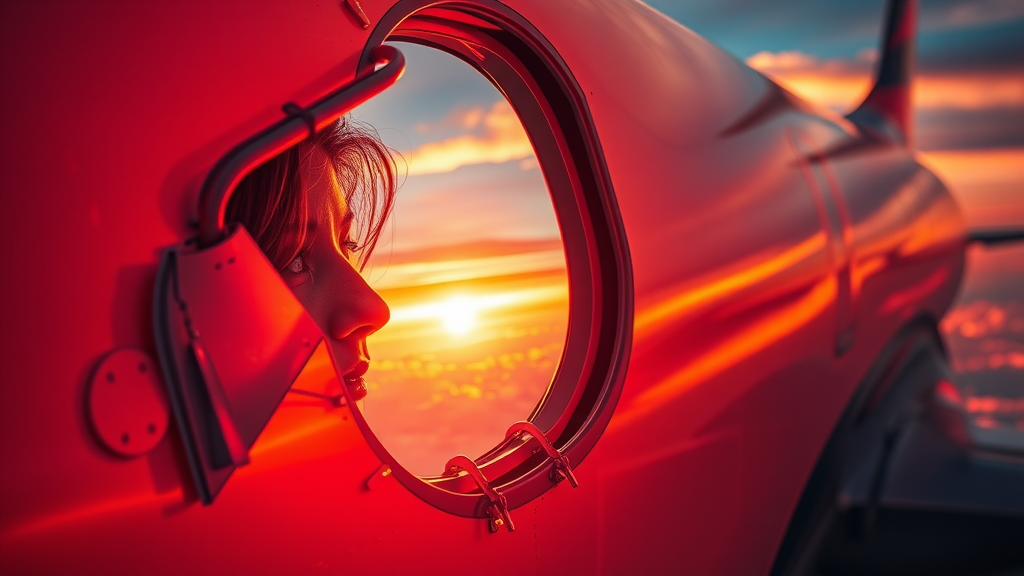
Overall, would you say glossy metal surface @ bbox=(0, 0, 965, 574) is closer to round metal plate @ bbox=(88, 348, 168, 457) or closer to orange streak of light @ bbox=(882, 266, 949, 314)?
round metal plate @ bbox=(88, 348, 168, 457)

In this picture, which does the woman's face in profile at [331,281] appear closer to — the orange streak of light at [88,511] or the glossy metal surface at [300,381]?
the glossy metal surface at [300,381]

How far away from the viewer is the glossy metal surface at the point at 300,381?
0.55 m

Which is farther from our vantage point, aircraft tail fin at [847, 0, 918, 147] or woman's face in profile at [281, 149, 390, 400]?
aircraft tail fin at [847, 0, 918, 147]

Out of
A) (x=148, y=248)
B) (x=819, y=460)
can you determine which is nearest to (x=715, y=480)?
(x=819, y=460)

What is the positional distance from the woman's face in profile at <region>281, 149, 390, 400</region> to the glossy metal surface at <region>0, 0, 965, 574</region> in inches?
6.6

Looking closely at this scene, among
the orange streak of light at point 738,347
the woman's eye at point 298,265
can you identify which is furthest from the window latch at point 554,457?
the woman's eye at point 298,265

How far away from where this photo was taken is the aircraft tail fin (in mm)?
4449

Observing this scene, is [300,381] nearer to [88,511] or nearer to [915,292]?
[88,511]

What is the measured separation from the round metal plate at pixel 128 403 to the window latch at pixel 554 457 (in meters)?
0.49

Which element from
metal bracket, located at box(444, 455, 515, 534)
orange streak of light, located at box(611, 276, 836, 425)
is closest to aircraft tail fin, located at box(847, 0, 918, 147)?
orange streak of light, located at box(611, 276, 836, 425)

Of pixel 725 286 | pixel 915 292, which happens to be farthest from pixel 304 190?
pixel 915 292

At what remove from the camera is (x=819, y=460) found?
6.22 feet

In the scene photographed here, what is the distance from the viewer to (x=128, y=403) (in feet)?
1.91

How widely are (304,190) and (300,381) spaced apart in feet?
0.87
